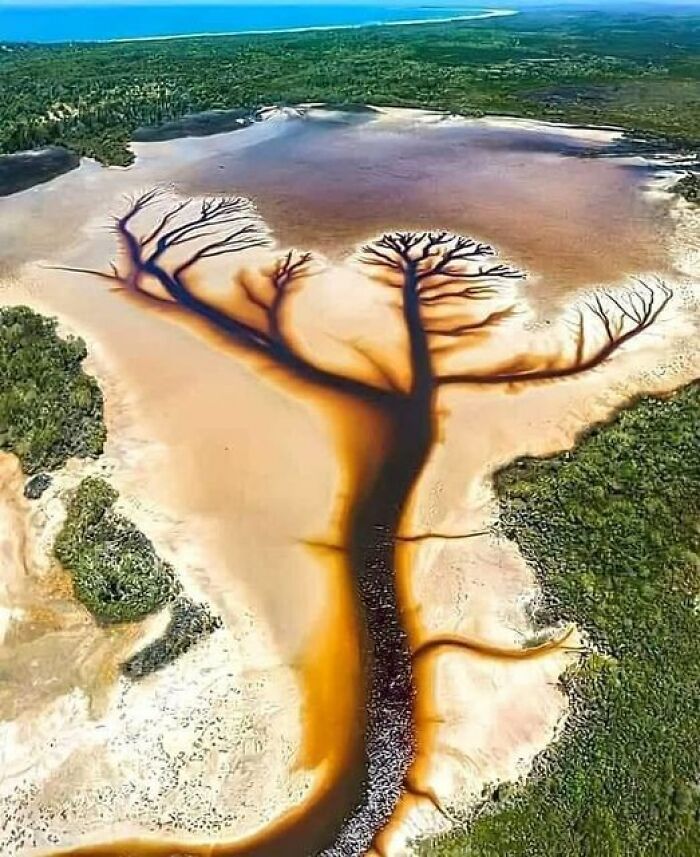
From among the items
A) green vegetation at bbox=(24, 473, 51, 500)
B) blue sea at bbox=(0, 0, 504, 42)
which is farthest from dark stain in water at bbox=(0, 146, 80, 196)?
blue sea at bbox=(0, 0, 504, 42)

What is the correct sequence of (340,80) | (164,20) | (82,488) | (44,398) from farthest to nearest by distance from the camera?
1. (164,20)
2. (340,80)
3. (44,398)
4. (82,488)

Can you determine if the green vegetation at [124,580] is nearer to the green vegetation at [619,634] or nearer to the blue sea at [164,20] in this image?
the green vegetation at [619,634]

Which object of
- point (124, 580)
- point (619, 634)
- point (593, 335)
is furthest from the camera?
point (593, 335)

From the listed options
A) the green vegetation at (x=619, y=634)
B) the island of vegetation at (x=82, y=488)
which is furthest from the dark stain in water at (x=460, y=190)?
the island of vegetation at (x=82, y=488)

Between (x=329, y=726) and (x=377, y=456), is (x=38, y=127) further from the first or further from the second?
(x=329, y=726)

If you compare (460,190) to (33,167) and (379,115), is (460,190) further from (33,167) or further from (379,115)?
(33,167)

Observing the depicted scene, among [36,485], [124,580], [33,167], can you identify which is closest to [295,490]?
[124,580]
